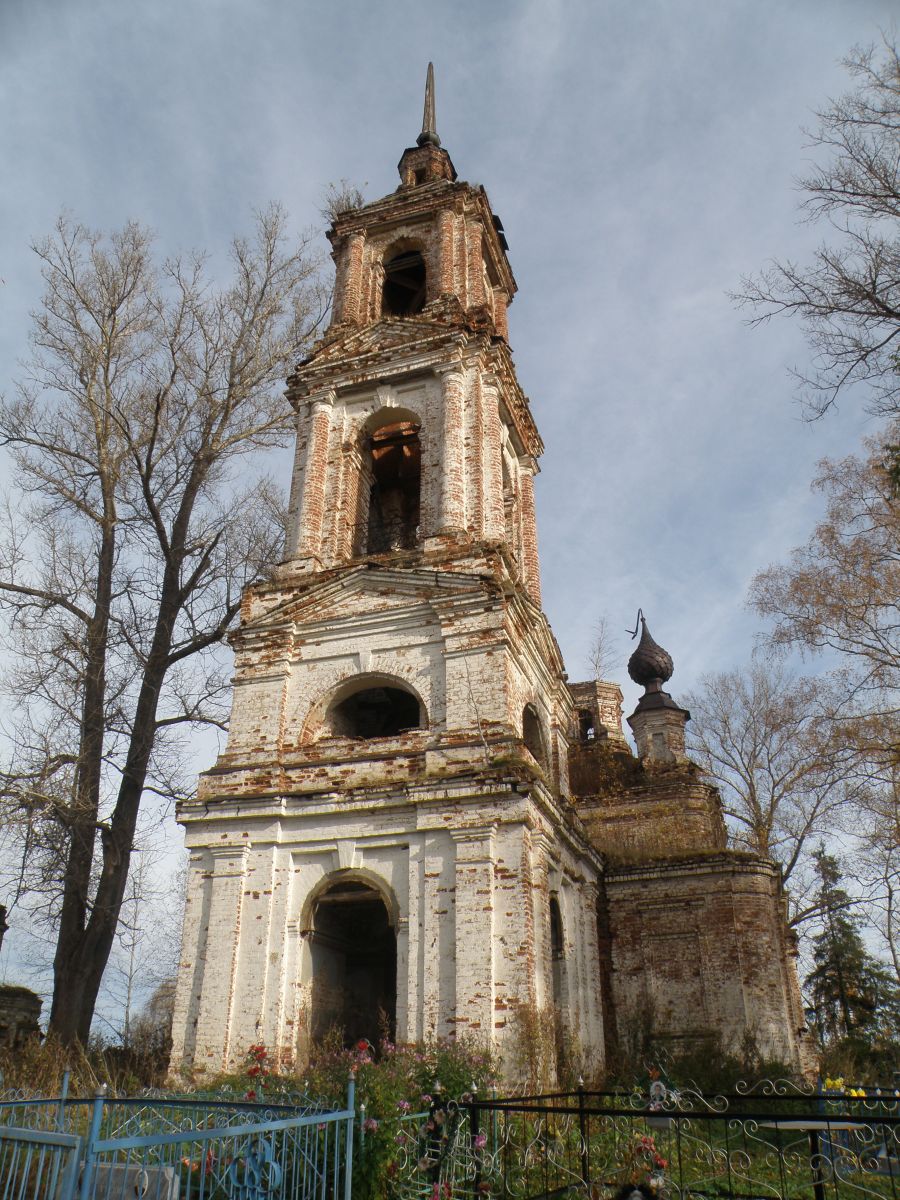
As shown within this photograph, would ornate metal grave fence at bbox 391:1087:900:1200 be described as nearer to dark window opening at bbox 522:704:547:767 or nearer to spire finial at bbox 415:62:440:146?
dark window opening at bbox 522:704:547:767

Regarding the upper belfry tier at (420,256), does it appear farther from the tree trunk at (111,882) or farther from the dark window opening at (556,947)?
the dark window opening at (556,947)

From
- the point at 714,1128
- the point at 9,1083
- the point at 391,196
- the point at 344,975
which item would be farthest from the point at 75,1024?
the point at 391,196

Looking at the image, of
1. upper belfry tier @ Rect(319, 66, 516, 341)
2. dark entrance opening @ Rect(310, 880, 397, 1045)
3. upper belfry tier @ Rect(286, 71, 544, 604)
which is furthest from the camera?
upper belfry tier @ Rect(319, 66, 516, 341)

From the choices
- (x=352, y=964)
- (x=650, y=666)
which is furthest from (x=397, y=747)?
(x=650, y=666)

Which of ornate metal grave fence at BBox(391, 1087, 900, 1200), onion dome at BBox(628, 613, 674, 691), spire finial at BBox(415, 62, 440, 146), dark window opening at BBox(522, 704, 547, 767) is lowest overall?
ornate metal grave fence at BBox(391, 1087, 900, 1200)

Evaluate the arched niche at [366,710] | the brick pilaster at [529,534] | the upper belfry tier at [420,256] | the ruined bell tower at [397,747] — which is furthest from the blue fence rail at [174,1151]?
the upper belfry tier at [420,256]

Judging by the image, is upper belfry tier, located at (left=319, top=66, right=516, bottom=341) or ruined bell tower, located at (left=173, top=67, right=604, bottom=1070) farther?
upper belfry tier, located at (left=319, top=66, right=516, bottom=341)

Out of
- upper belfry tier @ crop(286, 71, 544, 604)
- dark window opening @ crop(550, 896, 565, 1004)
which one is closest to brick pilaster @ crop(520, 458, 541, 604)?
upper belfry tier @ crop(286, 71, 544, 604)

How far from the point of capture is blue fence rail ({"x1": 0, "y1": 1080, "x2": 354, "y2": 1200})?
372cm

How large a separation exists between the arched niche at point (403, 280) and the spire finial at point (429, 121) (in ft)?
16.2

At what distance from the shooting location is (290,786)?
11.9m

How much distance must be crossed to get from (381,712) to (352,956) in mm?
3681

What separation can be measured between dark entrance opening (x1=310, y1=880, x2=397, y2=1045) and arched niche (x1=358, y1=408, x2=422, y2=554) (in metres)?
6.05

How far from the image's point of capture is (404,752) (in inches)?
460
